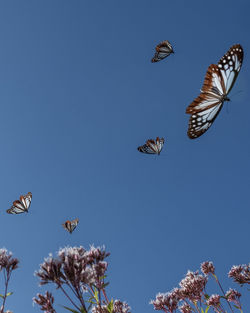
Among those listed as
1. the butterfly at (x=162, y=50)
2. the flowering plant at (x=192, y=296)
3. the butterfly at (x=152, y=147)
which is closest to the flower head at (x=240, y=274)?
the flowering plant at (x=192, y=296)

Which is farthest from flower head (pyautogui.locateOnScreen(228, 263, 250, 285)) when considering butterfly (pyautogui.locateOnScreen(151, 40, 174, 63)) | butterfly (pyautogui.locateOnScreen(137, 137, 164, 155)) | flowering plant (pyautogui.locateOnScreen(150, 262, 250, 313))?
butterfly (pyautogui.locateOnScreen(151, 40, 174, 63))

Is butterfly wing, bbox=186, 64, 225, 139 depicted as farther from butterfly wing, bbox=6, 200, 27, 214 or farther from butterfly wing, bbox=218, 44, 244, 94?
butterfly wing, bbox=6, 200, 27, 214

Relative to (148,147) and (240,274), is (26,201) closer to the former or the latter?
(148,147)

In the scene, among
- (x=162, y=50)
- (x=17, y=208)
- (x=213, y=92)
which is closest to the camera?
(x=213, y=92)

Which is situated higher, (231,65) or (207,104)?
(231,65)

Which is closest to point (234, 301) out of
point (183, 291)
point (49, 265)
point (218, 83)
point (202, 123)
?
point (183, 291)

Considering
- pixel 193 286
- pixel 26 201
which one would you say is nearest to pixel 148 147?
pixel 193 286

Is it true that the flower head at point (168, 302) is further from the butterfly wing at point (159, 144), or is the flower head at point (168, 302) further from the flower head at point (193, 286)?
the butterfly wing at point (159, 144)
